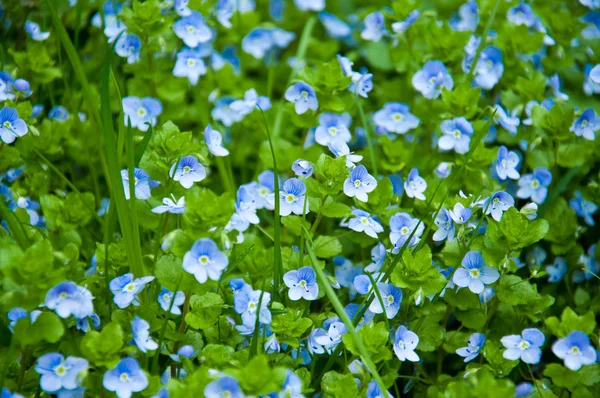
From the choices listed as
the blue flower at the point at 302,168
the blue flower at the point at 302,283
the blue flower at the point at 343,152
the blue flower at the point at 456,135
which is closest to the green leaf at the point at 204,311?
the blue flower at the point at 302,283

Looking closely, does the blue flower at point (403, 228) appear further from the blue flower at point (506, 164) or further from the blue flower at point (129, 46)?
the blue flower at point (129, 46)

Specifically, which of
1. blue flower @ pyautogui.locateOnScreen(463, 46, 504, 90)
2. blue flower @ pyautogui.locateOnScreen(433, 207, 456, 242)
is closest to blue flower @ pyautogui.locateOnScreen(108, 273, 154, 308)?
blue flower @ pyautogui.locateOnScreen(433, 207, 456, 242)

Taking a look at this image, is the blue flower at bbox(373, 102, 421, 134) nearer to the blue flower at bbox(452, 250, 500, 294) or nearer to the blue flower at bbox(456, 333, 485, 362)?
the blue flower at bbox(452, 250, 500, 294)

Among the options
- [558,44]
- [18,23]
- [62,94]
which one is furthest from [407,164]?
[18,23]

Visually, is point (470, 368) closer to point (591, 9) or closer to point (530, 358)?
point (530, 358)

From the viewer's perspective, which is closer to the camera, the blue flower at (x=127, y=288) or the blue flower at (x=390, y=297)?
the blue flower at (x=127, y=288)

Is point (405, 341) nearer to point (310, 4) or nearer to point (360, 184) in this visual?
point (360, 184)
